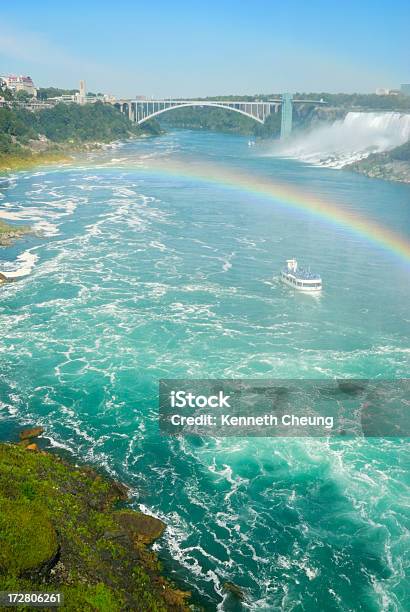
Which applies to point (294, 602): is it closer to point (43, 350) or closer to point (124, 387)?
point (124, 387)

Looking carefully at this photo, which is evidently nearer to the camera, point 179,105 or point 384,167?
point 384,167

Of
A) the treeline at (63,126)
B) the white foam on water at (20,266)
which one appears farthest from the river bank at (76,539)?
the treeline at (63,126)

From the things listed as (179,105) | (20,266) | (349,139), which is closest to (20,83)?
(179,105)

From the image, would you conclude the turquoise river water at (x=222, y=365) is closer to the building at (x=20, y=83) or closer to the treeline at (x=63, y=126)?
the treeline at (x=63, y=126)

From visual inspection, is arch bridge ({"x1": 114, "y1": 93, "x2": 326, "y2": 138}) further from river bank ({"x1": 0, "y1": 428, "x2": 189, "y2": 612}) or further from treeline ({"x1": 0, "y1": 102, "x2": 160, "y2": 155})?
river bank ({"x1": 0, "y1": 428, "x2": 189, "y2": 612})

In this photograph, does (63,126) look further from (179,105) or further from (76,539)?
(76,539)

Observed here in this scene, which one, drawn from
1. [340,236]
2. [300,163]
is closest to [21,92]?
[300,163]
